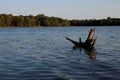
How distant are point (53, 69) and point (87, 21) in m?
182

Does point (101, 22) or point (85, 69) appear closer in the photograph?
point (85, 69)

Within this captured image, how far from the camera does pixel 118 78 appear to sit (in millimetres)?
14031

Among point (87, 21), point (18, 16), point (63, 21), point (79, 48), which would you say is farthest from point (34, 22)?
point (79, 48)

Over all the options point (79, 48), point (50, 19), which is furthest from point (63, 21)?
point (79, 48)

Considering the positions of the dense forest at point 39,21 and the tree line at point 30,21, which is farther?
the dense forest at point 39,21

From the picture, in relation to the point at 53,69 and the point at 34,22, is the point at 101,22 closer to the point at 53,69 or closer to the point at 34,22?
the point at 34,22

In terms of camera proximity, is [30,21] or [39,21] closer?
[30,21]

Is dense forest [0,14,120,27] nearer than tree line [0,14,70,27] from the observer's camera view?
No

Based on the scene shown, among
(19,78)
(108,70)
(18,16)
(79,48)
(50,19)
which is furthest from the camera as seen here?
(50,19)

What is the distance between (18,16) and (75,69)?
6158 inches

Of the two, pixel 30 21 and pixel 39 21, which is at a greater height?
pixel 30 21

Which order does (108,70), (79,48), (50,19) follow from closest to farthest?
(108,70)
(79,48)
(50,19)

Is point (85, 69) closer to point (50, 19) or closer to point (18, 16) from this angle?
point (18, 16)

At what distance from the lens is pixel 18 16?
169625 millimetres
